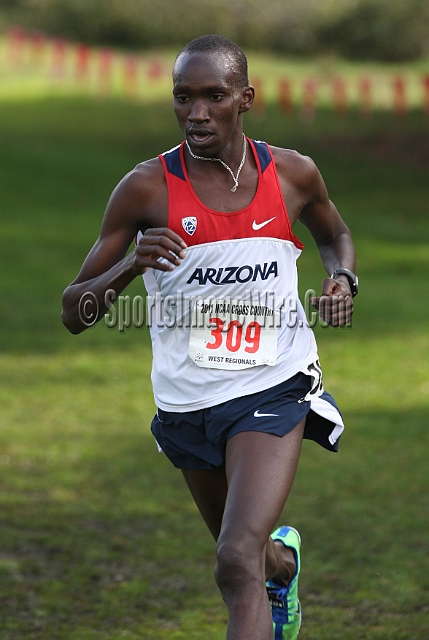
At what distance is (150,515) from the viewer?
6.31 m

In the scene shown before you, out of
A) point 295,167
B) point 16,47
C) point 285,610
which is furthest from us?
point 16,47

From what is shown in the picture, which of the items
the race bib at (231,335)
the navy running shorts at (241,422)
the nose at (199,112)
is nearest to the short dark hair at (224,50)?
→ the nose at (199,112)

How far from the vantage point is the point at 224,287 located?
12.3ft

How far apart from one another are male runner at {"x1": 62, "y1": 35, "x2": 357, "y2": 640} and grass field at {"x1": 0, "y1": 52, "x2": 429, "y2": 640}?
4.44 feet

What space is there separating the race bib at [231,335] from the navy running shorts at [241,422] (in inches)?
5.3

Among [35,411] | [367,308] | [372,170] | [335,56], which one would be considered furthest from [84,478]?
[335,56]

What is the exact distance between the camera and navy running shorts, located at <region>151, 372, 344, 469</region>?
148 inches

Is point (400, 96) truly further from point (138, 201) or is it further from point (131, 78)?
point (138, 201)

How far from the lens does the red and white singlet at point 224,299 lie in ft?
12.3

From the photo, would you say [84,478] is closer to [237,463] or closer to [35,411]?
[35,411]

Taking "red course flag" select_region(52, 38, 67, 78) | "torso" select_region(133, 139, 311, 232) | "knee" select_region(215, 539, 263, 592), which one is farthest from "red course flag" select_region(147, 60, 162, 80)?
"knee" select_region(215, 539, 263, 592)

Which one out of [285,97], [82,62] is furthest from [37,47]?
[285,97]

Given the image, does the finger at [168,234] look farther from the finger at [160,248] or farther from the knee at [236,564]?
the knee at [236,564]

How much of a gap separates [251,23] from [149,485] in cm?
3391
